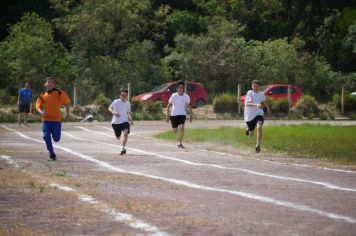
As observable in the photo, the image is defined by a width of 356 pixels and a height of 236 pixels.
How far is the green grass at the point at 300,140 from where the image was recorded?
749 inches

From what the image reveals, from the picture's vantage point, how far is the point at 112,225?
26.0 feet

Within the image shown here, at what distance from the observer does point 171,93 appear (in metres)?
43.5

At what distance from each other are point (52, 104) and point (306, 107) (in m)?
27.3

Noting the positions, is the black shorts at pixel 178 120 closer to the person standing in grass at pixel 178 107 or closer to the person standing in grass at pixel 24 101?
the person standing in grass at pixel 178 107

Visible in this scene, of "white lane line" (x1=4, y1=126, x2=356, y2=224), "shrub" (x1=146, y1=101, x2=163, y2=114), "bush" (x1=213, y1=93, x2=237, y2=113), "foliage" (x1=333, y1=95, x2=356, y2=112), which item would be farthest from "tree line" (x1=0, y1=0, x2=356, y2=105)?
"white lane line" (x1=4, y1=126, x2=356, y2=224)

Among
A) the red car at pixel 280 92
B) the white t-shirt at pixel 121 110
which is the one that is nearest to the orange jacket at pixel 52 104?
the white t-shirt at pixel 121 110

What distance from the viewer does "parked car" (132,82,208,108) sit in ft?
139

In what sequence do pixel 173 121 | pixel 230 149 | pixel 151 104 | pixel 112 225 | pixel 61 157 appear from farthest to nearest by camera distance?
pixel 151 104
pixel 173 121
pixel 230 149
pixel 61 157
pixel 112 225

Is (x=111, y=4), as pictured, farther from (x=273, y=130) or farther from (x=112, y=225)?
(x=112, y=225)

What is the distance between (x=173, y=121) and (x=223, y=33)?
28846mm

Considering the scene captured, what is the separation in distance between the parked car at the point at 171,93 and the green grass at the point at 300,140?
14.6 meters

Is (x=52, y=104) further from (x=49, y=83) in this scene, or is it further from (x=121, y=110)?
(x=121, y=110)

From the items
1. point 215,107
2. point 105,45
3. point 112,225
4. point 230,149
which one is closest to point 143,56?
point 105,45

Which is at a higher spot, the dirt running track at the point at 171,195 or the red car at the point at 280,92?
the red car at the point at 280,92
